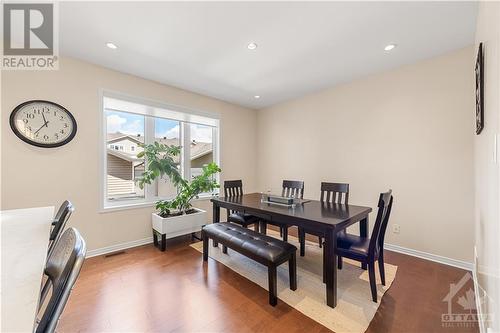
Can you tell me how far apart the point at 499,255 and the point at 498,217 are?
0.18 meters

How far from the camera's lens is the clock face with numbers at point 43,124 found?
236 cm

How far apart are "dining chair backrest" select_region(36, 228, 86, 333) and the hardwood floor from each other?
45.9 inches

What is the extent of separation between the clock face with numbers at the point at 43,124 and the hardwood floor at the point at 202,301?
1.66 metres

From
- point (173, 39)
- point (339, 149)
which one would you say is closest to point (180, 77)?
point (173, 39)

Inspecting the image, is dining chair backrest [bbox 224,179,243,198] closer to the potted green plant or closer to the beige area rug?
the potted green plant

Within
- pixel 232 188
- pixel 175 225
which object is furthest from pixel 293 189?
pixel 175 225

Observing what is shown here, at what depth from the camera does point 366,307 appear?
1.82 meters

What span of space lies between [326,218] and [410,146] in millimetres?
1924

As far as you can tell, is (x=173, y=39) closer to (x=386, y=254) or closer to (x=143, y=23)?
(x=143, y=23)

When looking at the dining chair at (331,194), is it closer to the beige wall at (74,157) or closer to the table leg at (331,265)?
the table leg at (331,265)

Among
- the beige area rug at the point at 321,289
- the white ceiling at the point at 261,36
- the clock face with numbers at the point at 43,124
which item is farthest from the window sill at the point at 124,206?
the white ceiling at the point at 261,36

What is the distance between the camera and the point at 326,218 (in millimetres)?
1956

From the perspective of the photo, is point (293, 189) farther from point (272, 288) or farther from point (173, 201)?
point (173, 201)

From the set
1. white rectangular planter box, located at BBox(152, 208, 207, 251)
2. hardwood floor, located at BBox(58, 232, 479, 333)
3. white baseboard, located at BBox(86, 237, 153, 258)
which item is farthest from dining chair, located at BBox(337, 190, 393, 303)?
white baseboard, located at BBox(86, 237, 153, 258)
